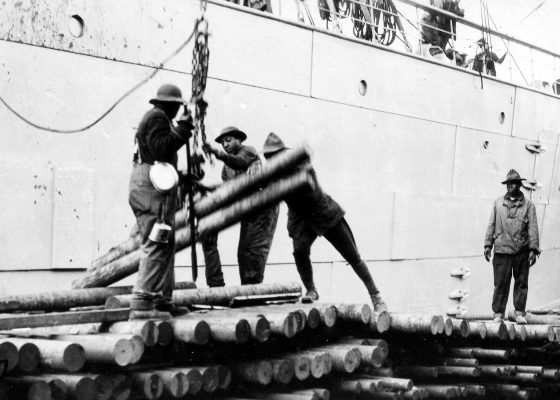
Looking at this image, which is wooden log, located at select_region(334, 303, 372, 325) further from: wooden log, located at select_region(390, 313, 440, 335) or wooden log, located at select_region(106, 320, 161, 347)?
wooden log, located at select_region(106, 320, 161, 347)

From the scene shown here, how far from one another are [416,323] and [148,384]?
7.88 ft

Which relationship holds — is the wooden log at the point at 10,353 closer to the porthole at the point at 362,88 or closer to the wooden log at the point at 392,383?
the wooden log at the point at 392,383

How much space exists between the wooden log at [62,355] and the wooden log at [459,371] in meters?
3.52

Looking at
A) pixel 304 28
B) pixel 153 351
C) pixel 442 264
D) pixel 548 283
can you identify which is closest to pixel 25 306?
pixel 153 351

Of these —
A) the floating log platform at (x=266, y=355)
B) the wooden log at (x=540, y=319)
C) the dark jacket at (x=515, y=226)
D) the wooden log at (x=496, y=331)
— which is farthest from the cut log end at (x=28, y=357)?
the dark jacket at (x=515, y=226)

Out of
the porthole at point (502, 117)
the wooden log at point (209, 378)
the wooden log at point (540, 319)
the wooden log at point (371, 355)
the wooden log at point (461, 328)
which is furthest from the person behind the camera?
the porthole at point (502, 117)

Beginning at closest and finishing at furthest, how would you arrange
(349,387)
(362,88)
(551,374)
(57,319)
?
(57,319) → (349,387) → (551,374) → (362,88)

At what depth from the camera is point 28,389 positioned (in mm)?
4340

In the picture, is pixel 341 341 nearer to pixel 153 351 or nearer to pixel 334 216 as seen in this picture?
pixel 334 216

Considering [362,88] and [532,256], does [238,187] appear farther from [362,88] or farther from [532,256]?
[362,88]

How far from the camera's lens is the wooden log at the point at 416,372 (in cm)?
681

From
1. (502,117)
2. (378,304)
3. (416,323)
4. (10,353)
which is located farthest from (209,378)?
(502,117)

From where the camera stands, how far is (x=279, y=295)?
7.01m

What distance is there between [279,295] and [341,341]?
1.01m
